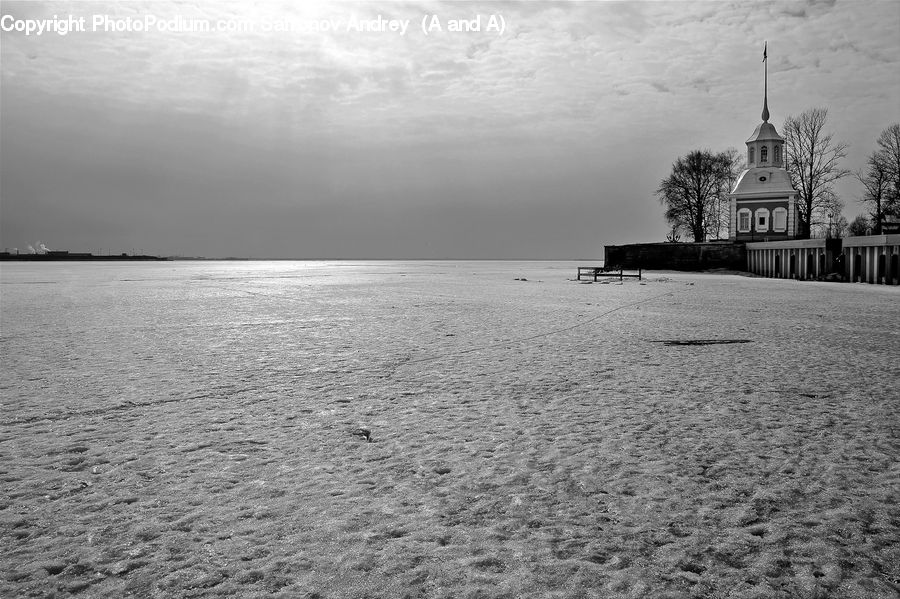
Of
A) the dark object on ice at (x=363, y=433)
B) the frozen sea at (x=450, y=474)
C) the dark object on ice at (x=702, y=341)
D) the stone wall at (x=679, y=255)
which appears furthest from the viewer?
the stone wall at (x=679, y=255)

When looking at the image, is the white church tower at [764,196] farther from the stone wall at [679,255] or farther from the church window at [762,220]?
the stone wall at [679,255]

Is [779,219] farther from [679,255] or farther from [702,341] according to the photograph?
[702,341]

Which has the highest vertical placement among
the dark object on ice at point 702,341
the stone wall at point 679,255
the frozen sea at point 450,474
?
the stone wall at point 679,255

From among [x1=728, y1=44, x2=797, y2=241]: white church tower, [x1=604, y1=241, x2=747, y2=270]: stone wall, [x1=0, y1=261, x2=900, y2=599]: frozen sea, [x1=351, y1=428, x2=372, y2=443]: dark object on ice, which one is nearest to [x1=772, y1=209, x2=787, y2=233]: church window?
[x1=728, y1=44, x2=797, y2=241]: white church tower

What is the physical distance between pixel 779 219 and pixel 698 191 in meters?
10.1

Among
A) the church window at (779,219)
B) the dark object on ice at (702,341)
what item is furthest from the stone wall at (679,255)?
the dark object on ice at (702,341)

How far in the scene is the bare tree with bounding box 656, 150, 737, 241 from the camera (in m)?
54.6

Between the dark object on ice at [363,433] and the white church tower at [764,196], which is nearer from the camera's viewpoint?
the dark object on ice at [363,433]

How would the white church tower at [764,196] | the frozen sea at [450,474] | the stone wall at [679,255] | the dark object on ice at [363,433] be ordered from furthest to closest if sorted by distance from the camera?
the white church tower at [764,196] < the stone wall at [679,255] < the dark object on ice at [363,433] < the frozen sea at [450,474]

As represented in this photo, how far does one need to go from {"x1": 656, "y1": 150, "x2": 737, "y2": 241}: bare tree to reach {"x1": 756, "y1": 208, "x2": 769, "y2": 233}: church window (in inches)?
282

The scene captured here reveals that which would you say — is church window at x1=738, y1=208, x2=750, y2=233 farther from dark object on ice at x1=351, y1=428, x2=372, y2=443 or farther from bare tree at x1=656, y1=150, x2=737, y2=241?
dark object on ice at x1=351, y1=428, x2=372, y2=443

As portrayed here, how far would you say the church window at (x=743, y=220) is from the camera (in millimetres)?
47719

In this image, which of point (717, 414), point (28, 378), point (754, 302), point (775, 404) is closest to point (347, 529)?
point (717, 414)

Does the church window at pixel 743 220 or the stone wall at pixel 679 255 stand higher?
the church window at pixel 743 220
